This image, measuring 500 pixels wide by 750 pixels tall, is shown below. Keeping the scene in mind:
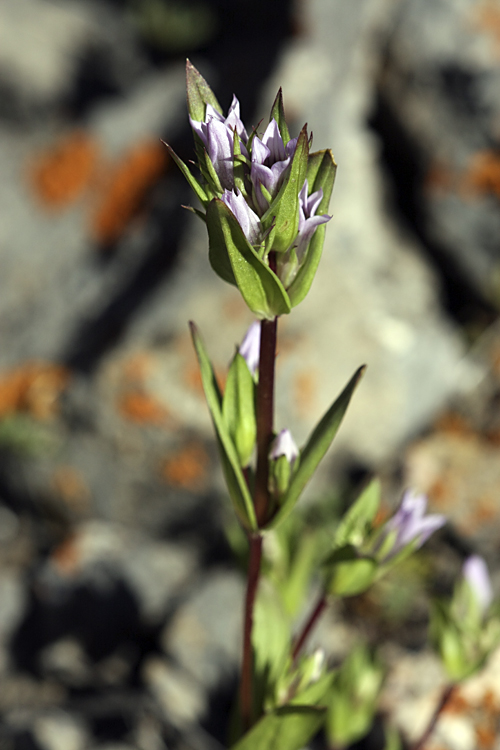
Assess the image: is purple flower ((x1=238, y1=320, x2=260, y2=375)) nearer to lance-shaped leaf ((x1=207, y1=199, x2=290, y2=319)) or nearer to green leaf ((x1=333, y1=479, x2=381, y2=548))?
lance-shaped leaf ((x1=207, y1=199, x2=290, y2=319))

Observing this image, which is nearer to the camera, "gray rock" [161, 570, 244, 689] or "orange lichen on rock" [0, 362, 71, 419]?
"gray rock" [161, 570, 244, 689]

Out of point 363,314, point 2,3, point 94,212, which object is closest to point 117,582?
point 363,314

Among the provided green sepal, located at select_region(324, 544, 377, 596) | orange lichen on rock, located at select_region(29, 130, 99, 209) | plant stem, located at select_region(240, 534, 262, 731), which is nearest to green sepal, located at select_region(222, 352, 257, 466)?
plant stem, located at select_region(240, 534, 262, 731)

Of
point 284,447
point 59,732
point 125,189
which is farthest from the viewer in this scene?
point 125,189

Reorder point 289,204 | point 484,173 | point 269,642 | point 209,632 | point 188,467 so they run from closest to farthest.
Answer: point 289,204, point 269,642, point 209,632, point 188,467, point 484,173

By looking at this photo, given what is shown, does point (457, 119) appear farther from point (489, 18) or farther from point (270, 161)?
point (270, 161)

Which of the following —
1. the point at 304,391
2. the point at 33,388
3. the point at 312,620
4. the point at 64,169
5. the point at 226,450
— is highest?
the point at 64,169

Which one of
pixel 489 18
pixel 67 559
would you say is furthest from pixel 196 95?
pixel 489 18
